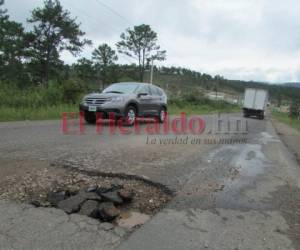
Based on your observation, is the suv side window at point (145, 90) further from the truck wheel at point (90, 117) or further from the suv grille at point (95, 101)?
the truck wheel at point (90, 117)

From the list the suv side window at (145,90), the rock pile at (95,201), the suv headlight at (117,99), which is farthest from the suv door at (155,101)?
the rock pile at (95,201)

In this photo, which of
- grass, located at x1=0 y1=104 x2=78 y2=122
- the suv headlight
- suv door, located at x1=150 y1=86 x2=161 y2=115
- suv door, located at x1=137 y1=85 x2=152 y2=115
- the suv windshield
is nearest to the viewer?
the suv headlight

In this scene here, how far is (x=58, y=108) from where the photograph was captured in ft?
54.1

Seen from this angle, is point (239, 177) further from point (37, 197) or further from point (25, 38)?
point (25, 38)

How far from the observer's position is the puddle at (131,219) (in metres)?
3.39

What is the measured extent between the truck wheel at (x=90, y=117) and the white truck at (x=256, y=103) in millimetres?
29383

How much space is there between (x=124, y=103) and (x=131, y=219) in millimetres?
8211

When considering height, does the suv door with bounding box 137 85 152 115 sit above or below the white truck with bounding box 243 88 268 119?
above

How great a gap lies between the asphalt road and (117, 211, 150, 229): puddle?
12 centimetres

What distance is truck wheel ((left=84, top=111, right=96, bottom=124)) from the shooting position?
11.9 metres

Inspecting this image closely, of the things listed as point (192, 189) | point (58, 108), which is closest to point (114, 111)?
point (58, 108)

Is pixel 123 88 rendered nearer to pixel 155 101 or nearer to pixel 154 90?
pixel 155 101

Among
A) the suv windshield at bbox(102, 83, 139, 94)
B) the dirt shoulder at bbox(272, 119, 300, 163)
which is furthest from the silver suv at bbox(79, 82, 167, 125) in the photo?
the dirt shoulder at bbox(272, 119, 300, 163)

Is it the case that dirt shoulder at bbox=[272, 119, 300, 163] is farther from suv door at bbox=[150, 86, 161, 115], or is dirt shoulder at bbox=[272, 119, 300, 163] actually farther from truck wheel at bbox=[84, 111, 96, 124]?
truck wheel at bbox=[84, 111, 96, 124]
